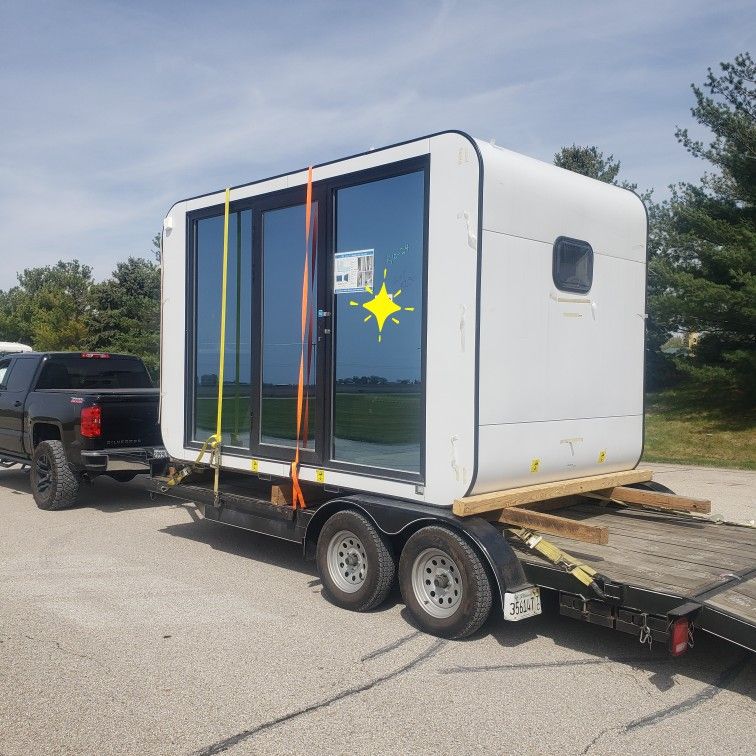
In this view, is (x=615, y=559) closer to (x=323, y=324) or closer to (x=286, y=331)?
(x=323, y=324)

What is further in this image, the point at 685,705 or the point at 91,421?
the point at 91,421

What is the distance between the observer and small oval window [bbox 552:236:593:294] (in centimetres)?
600

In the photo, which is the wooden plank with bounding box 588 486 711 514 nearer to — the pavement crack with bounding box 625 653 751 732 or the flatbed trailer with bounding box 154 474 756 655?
the flatbed trailer with bounding box 154 474 756 655

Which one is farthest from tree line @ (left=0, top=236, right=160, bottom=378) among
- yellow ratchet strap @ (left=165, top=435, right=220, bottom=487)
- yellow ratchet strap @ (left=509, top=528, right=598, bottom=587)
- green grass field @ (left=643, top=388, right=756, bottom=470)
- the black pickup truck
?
yellow ratchet strap @ (left=509, top=528, right=598, bottom=587)

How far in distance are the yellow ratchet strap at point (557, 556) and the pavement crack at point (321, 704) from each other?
0.83 m

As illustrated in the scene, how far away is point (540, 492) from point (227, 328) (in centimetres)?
315

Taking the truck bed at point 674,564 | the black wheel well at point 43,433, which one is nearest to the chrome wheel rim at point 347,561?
the truck bed at point 674,564

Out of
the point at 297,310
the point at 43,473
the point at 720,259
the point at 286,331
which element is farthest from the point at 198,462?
the point at 720,259

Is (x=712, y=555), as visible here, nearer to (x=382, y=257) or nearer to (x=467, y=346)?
(x=467, y=346)

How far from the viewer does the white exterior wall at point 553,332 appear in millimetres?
5492

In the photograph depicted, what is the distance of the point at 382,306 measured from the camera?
6.01 meters

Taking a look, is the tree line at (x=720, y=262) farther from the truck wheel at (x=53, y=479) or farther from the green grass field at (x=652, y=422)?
the truck wheel at (x=53, y=479)

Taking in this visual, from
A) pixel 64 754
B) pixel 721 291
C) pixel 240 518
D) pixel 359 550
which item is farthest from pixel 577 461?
pixel 721 291

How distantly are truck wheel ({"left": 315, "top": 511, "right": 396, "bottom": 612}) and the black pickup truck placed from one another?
336 cm
